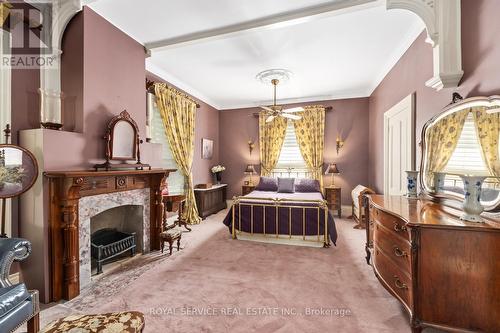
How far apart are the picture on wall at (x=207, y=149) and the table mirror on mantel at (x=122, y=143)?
8.81 ft

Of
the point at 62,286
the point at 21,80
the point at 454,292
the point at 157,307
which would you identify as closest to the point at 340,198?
the point at 454,292

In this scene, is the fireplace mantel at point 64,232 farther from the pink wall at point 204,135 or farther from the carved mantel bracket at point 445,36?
the carved mantel bracket at point 445,36

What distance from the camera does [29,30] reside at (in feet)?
8.33

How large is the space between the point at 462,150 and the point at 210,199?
487 centimetres

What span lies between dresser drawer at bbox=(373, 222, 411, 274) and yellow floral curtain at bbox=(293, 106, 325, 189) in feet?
12.2

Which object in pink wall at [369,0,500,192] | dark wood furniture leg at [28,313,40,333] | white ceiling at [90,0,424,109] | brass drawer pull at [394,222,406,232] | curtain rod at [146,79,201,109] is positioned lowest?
dark wood furniture leg at [28,313,40,333]

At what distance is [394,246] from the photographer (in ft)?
6.15

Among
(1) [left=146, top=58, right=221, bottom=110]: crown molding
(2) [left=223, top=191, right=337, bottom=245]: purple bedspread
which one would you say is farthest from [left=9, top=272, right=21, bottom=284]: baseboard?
(1) [left=146, top=58, right=221, bottom=110]: crown molding

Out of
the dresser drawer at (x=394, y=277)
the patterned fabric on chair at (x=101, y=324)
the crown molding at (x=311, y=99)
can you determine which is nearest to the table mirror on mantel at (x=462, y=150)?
the dresser drawer at (x=394, y=277)

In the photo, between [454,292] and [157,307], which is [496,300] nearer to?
[454,292]

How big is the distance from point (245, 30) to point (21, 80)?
263cm

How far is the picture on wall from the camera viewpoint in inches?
234

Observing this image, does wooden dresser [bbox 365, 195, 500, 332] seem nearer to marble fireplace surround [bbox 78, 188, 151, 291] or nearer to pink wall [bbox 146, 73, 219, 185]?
marble fireplace surround [bbox 78, 188, 151, 291]

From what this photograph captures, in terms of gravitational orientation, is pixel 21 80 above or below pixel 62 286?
above
